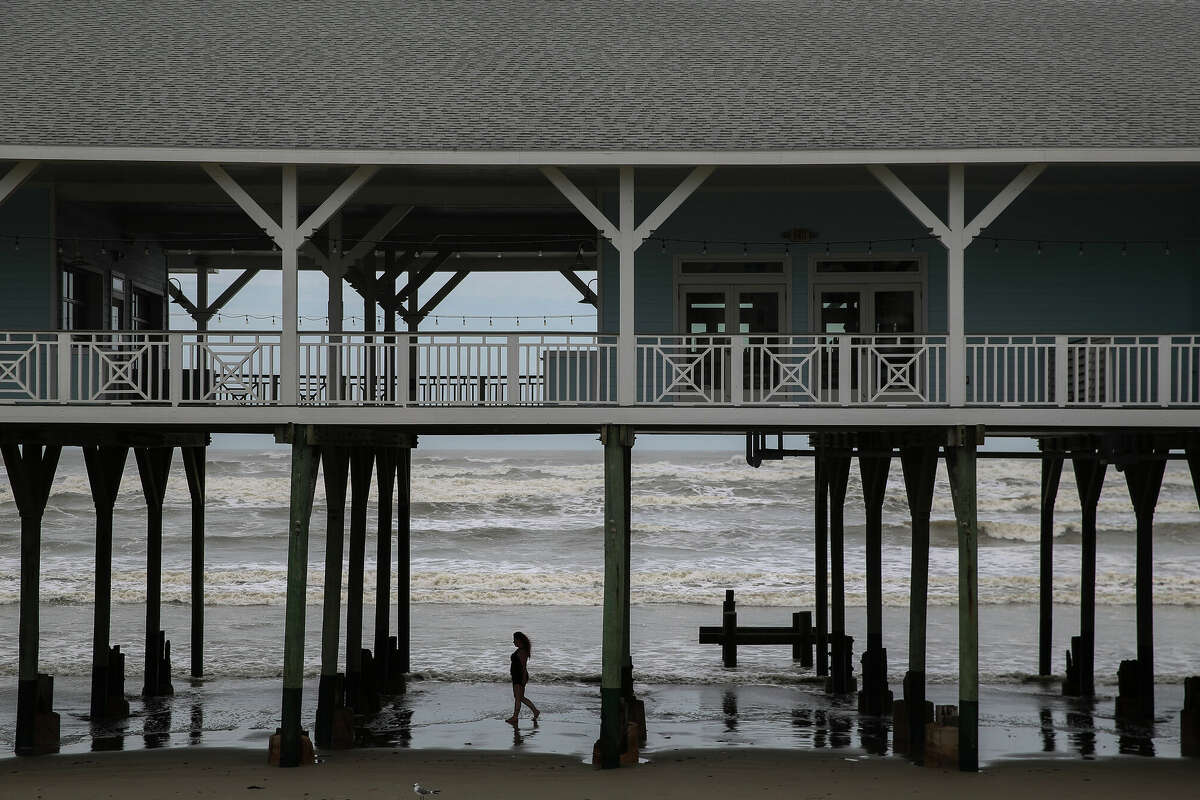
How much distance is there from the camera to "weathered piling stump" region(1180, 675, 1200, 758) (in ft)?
55.1

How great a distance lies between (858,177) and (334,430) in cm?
708

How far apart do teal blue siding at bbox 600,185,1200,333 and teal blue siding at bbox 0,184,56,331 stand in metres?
6.81

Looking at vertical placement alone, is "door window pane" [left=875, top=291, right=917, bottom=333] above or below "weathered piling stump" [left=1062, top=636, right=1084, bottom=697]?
above

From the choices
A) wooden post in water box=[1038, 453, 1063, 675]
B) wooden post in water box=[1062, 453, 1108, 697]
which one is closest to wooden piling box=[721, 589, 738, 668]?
wooden post in water box=[1038, 453, 1063, 675]

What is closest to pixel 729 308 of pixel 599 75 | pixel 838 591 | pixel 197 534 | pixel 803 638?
pixel 599 75

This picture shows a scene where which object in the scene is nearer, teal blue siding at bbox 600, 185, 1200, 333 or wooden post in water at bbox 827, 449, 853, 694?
teal blue siding at bbox 600, 185, 1200, 333

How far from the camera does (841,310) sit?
56.4ft

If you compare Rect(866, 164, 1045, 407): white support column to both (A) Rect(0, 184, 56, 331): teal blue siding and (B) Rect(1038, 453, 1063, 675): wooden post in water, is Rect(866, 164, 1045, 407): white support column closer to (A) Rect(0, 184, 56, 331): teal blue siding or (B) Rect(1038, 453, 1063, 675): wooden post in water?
(B) Rect(1038, 453, 1063, 675): wooden post in water

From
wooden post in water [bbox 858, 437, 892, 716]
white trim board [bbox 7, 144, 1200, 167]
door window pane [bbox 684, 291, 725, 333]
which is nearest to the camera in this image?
white trim board [bbox 7, 144, 1200, 167]

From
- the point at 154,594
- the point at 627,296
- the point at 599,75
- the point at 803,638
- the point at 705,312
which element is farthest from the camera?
the point at 803,638

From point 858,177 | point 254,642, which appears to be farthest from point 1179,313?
point 254,642

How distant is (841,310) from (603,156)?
4.13 m

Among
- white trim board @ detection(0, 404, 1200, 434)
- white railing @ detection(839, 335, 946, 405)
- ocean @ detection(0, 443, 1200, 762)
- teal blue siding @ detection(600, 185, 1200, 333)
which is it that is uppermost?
teal blue siding @ detection(600, 185, 1200, 333)

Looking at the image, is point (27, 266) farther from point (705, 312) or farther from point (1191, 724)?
point (1191, 724)
